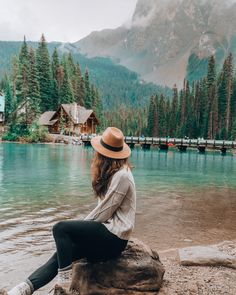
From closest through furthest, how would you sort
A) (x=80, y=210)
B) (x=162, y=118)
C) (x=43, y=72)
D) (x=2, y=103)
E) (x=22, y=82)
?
(x=80, y=210) → (x=22, y=82) → (x=2, y=103) → (x=43, y=72) → (x=162, y=118)

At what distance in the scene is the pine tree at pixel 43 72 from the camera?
80.1 metres

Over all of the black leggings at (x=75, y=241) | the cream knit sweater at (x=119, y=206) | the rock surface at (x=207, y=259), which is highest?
the cream knit sweater at (x=119, y=206)

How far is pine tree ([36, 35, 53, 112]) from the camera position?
263 ft

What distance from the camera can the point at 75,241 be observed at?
16.0 ft

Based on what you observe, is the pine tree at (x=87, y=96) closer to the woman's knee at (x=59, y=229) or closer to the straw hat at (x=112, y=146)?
the straw hat at (x=112, y=146)

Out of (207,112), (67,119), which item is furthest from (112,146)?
(207,112)

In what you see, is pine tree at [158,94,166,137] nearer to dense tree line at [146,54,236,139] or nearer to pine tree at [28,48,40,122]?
dense tree line at [146,54,236,139]

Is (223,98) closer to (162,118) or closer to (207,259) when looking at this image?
(162,118)

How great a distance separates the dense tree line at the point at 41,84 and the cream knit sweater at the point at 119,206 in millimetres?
69344

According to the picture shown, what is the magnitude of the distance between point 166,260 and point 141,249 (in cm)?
185

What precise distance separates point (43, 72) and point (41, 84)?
2777mm

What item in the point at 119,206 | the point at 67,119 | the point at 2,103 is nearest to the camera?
the point at 119,206

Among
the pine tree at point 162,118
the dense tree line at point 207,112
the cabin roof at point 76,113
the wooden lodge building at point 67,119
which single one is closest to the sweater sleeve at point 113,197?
the dense tree line at point 207,112

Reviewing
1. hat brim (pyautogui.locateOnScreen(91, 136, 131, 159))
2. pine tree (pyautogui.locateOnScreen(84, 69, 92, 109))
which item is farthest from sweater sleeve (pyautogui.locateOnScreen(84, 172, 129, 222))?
pine tree (pyautogui.locateOnScreen(84, 69, 92, 109))
